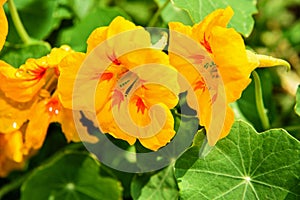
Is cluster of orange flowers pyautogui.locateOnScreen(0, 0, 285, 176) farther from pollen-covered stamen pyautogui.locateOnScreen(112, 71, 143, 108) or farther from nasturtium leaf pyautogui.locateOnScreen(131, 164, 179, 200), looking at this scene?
nasturtium leaf pyautogui.locateOnScreen(131, 164, 179, 200)

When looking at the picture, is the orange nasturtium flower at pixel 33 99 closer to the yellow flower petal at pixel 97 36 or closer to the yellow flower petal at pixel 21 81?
the yellow flower petal at pixel 21 81

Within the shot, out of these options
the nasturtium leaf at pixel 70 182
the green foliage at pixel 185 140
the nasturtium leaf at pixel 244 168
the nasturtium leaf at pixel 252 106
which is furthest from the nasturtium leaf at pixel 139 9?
the nasturtium leaf at pixel 244 168

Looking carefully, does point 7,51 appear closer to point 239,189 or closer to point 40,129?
point 40,129

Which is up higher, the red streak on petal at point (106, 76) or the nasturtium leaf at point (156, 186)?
the red streak on petal at point (106, 76)

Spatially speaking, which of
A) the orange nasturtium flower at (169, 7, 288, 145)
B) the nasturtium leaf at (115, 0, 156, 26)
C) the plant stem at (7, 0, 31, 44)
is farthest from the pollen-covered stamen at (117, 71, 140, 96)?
the nasturtium leaf at (115, 0, 156, 26)

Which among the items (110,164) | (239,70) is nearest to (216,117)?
(239,70)

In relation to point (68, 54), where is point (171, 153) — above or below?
below

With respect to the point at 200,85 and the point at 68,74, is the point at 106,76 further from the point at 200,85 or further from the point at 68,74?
the point at 200,85
